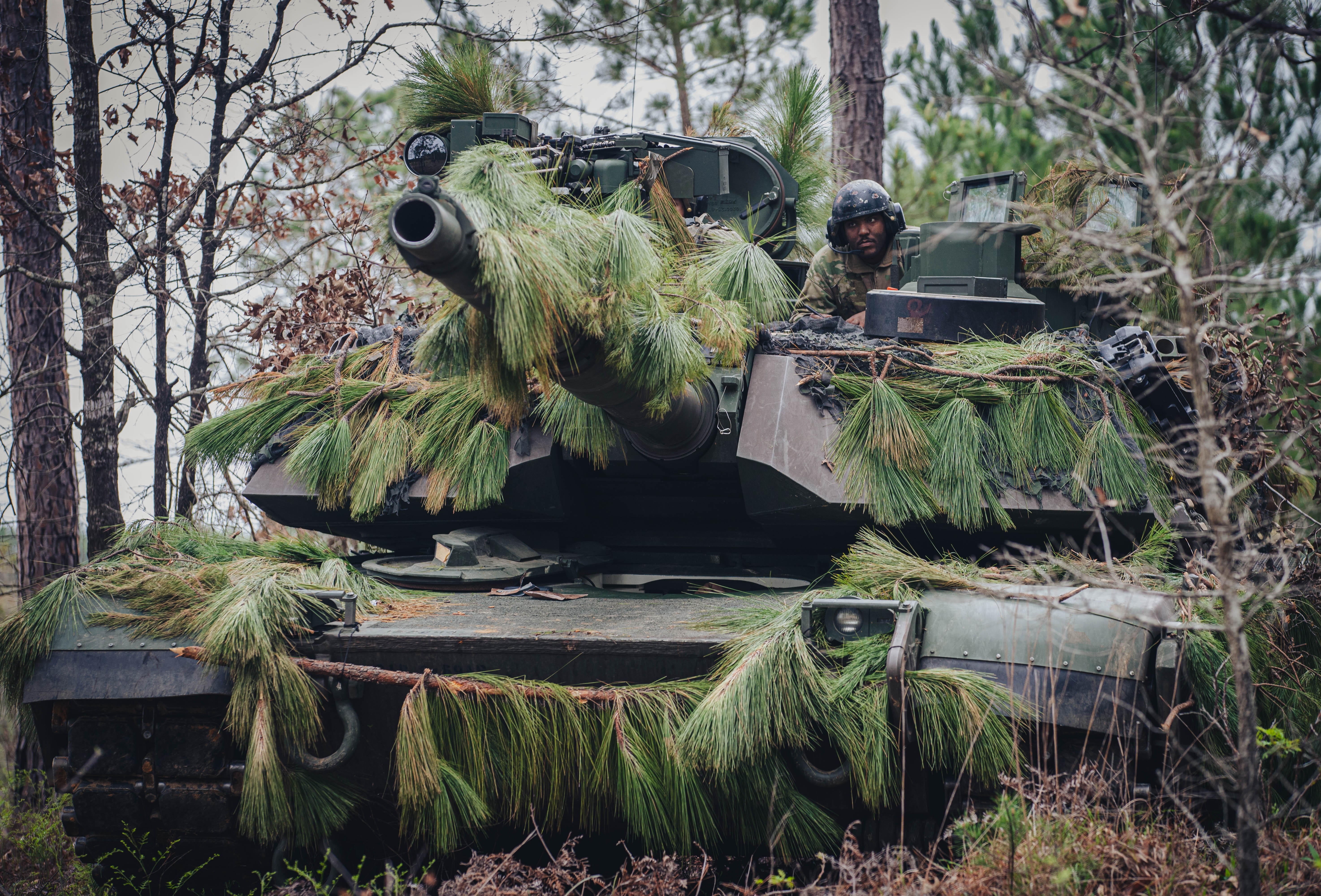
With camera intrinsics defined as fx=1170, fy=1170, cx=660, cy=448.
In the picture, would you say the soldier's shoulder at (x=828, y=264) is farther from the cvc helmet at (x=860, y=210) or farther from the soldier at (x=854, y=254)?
the cvc helmet at (x=860, y=210)

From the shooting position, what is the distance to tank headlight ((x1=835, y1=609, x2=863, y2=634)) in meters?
3.15

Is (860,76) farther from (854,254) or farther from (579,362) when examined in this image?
(579,362)

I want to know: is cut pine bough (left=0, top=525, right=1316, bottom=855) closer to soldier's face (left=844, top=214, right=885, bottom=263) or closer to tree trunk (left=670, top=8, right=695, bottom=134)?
soldier's face (left=844, top=214, right=885, bottom=263)

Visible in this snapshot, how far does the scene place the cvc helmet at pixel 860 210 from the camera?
5145mm

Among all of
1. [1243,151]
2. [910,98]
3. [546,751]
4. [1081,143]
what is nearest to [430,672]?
[546,751]

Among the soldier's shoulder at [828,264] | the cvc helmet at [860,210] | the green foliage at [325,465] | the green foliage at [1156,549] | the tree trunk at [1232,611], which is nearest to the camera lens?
the tree trunk at [1232,611]

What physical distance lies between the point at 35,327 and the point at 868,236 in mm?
4375

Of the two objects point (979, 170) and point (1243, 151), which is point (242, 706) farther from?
point (979, 170)

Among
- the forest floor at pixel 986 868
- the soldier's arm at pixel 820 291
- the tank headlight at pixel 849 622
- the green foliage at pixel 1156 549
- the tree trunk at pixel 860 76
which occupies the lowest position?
the forest floor at pixel 986 868

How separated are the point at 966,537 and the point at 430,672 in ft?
6.24

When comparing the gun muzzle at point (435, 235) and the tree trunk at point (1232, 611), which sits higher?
the gun muzzle at point (435, 235)

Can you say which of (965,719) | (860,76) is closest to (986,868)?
(965,719)

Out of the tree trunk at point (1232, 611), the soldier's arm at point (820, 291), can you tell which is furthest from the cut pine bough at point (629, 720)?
the soldier's arm at point (820, 291)

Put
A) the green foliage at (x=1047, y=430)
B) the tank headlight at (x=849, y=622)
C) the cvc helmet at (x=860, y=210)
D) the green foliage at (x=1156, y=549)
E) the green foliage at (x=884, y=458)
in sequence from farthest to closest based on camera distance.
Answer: the cvc helmet at (x=860, y=210) < the green foliage at (x=1047, y=430) < the green foliage at (x=884, y=458) < the green foliage at (x=1156, y=549) < the tank headlight at (x=849, y=622)
